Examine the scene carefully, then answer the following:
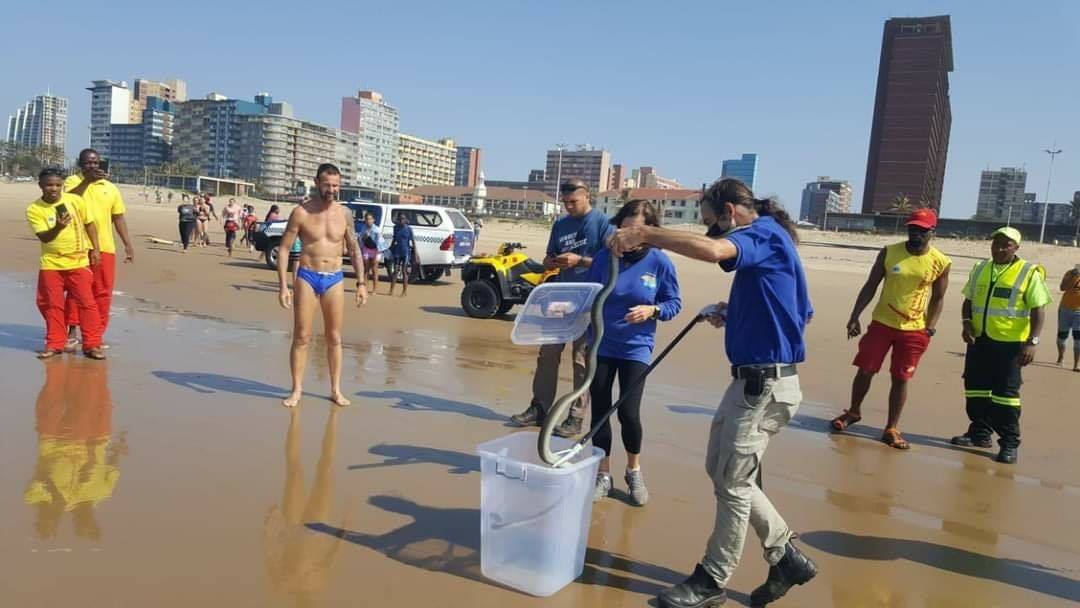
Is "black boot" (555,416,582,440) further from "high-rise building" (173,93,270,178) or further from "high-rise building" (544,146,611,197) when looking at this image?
"high-rise building" (544,146,611,197)

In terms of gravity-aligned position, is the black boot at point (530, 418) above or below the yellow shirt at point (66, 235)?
below

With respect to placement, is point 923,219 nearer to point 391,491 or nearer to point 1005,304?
point 1005,304

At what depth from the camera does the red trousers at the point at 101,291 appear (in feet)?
21.6

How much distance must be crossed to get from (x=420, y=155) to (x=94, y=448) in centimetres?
17863

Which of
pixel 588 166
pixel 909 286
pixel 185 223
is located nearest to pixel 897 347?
pixel 909 286

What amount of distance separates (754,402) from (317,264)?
368 cm

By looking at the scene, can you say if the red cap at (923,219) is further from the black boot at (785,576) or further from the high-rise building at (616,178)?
the high-rise building at (616,178)

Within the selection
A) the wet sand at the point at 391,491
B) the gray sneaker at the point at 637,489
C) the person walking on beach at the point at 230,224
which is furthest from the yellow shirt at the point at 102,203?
the person walking on beach at the point at 230,224

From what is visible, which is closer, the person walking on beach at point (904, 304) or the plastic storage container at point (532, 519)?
the plastic storage container at point (532, 519)

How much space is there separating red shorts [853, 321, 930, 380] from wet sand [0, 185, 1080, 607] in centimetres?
66

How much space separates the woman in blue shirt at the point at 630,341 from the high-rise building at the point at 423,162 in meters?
166

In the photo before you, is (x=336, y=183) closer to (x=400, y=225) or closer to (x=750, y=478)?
(x=750, y=478)

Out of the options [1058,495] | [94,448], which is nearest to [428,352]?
[94,448]

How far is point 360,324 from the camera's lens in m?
10.1
